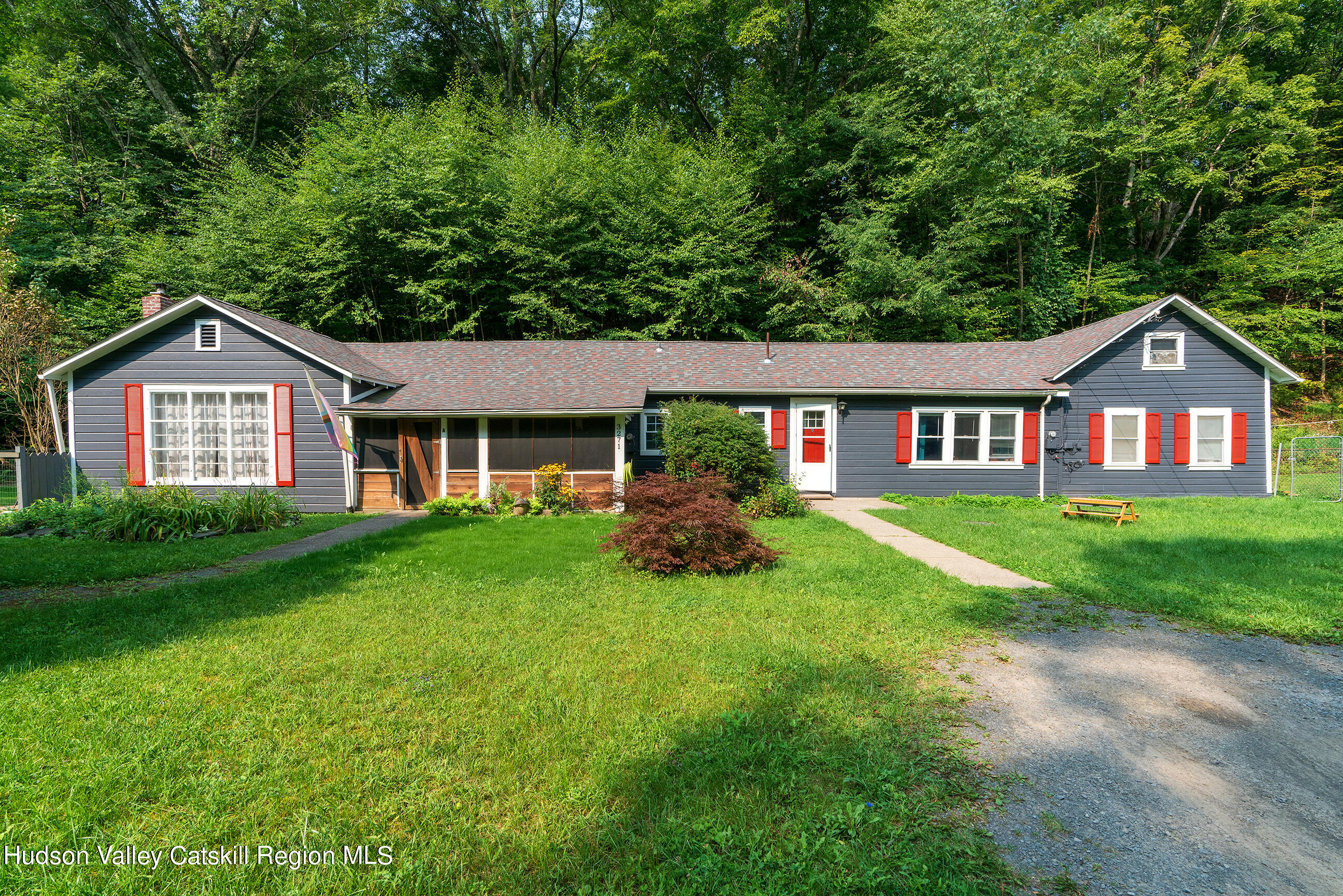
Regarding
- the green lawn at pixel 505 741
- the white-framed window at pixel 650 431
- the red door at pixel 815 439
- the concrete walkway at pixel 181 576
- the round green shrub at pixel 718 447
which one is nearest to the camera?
the green lawn at pixel 505 741

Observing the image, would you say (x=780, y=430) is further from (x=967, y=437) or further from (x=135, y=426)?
(x=135, y=426)

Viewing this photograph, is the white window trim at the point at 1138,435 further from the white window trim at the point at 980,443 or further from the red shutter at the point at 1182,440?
the white window trim at the point at 980,443

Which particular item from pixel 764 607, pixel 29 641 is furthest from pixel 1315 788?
pixel 29 641

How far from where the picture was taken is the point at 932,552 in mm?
8391

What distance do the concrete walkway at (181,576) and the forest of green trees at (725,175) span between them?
12285 millimetres

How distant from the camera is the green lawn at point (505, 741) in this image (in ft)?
7.75

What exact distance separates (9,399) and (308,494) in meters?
12.3

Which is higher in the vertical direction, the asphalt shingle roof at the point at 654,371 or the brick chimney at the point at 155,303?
the brick chimney at the point at 155,303

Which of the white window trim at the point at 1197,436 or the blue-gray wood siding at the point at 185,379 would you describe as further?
the white window trim at the point at 1197,436

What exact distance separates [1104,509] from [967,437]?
3883 mm

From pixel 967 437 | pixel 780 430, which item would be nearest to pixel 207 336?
pixel 780 430

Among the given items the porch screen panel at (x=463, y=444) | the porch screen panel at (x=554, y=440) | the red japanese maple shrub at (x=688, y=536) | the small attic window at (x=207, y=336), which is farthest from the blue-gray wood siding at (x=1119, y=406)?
the small attic window at (x=207, y=336)

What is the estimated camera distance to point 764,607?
18.8 ft

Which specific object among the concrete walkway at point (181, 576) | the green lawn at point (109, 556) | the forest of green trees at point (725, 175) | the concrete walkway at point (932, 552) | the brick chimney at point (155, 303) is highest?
the forest of green trees at point (725, 175)
